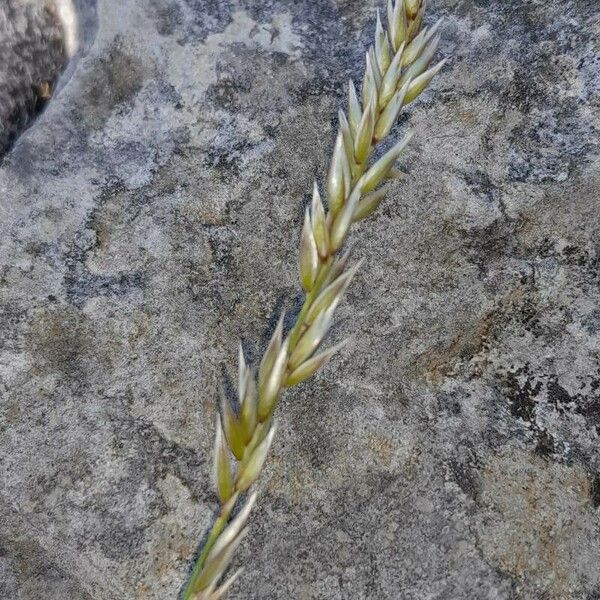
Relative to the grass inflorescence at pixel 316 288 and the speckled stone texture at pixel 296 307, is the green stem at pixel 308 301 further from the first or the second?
the speckled stone texture at pixel 296 307

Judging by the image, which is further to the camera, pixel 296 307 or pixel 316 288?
pixel 296 307

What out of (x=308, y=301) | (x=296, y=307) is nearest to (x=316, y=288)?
(x=308, y=301)

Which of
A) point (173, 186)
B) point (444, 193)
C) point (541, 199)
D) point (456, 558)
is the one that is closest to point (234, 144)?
point (173, 186)

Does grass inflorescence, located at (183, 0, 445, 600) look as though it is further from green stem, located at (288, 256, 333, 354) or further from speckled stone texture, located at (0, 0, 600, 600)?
speckled stone texture, located at (0, 0, 600, 600)

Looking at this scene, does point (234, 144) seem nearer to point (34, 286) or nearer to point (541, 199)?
point (34, 286)

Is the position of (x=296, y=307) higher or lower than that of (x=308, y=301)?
lower

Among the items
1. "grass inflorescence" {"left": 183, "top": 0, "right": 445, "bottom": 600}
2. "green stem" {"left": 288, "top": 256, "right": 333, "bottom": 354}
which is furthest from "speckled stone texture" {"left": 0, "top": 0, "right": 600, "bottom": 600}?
"green stem" {"left": 288, "top": 256, "right": 333, "bottom": 354}

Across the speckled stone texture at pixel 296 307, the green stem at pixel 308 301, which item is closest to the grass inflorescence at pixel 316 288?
the green stem at pixel 308 301

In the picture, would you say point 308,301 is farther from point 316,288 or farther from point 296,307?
point 296,307

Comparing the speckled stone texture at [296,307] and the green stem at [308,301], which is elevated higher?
the green stem at [308,301]
